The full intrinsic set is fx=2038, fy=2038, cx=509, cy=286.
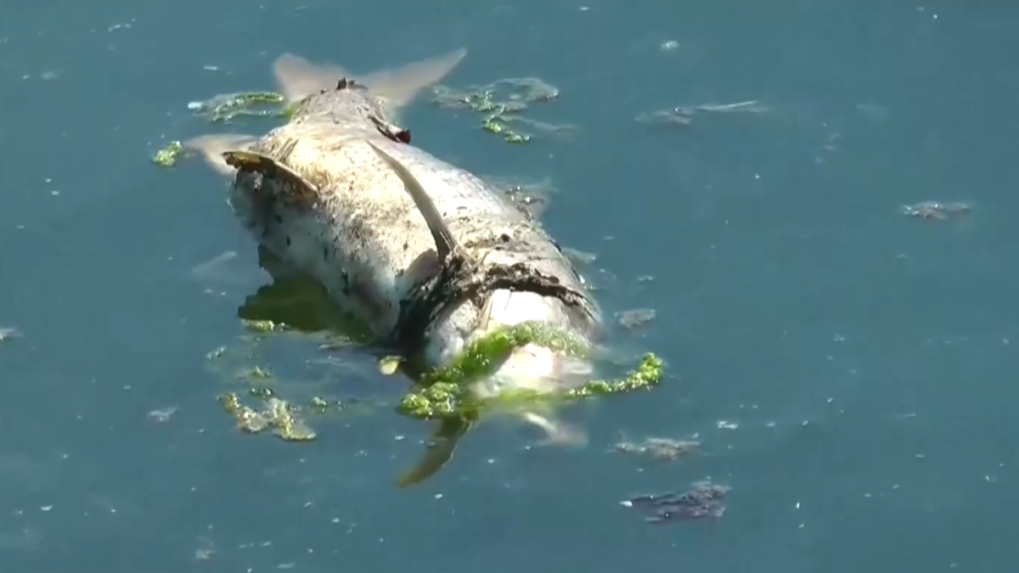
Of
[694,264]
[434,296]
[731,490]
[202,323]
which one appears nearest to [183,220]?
[202,323]

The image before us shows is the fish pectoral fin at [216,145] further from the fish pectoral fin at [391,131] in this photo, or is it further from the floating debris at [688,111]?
the floating debris at [688,111]

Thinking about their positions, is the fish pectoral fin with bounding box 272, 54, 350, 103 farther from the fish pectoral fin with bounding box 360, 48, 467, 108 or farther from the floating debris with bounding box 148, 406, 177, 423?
the floating debris with bounding box 148, 406, 177, 423

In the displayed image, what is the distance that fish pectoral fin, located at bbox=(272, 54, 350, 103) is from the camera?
375 inches

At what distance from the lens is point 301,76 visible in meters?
9.62

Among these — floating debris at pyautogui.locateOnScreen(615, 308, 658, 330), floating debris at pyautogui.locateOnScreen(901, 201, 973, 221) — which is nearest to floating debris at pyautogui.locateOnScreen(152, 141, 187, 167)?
floating debris at pyautogui.locateOnScreen(615, 308, 658, 330)

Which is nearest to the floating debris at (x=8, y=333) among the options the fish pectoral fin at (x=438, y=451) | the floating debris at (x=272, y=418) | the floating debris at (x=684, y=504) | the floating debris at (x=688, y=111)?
the floating debris at (x=272, y=418)

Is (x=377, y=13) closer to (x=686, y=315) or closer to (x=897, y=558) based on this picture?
(x=686, y=315)

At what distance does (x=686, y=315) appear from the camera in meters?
7.88

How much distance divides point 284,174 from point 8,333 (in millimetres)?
1355

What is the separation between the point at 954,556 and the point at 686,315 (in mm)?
1690

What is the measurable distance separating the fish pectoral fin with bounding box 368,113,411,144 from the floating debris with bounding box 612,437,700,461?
2.31 meters

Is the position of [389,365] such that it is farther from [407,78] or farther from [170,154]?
[407,78]

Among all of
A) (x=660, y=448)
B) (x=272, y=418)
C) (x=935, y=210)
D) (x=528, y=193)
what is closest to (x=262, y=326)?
(x=272, y=418)

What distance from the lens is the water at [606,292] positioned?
Result: 674 centimetres
